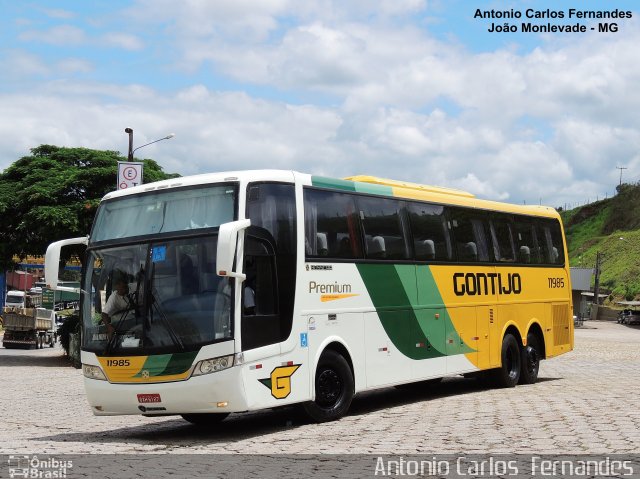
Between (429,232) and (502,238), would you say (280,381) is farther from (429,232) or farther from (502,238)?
(502,238)

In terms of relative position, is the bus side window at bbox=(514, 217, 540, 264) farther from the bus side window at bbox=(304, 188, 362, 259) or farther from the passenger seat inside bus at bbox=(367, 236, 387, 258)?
the bus side window at bbox=(304, 188, 362, 259)

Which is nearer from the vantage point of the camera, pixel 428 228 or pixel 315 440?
pixel 315 440

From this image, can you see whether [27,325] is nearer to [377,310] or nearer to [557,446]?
[377,310]

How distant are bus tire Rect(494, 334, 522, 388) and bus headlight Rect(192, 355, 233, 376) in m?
8.40

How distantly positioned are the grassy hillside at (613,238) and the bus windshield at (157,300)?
101125 millimetres

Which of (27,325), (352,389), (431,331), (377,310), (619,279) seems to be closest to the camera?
(352,389)

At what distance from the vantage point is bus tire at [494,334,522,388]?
1920 centimetres

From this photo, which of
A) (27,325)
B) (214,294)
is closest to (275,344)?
(214,294)

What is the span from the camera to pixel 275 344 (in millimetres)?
12773

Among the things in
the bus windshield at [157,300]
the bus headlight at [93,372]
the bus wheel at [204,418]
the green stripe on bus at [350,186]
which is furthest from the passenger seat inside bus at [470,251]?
the bus headlight at [93,372]

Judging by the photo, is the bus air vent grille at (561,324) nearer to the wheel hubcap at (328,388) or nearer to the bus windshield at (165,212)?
the wheel hubcap at (328,388)

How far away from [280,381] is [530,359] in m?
8.89

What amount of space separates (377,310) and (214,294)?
3746mm

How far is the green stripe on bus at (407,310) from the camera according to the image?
50.0 feet
